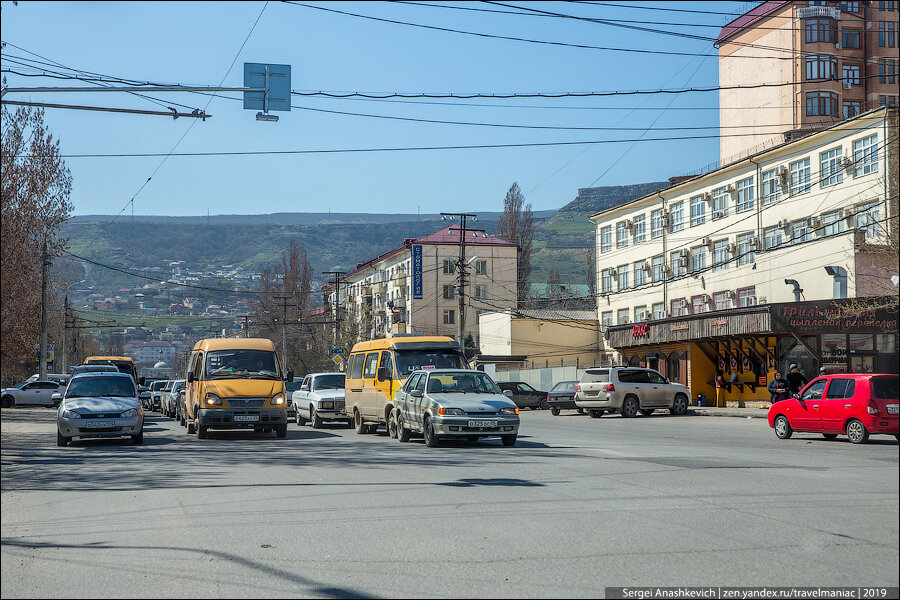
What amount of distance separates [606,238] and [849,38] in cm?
2601

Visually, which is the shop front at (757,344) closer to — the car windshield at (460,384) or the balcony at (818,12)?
the car windshield at (460,384)

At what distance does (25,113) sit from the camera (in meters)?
36.2

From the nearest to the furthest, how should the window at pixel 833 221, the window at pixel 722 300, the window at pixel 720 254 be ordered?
the window at pixel 833 221 < the window at pixel 722 300 < the window at pixel 720 254

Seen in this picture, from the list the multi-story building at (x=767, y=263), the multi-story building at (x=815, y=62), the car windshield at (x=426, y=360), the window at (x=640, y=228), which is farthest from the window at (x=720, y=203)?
the car windshield at (x=426, y=360)

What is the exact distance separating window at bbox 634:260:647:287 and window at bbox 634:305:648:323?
1644mm

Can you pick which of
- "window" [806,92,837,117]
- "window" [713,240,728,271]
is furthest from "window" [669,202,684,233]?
"window" [806,92,837,117]

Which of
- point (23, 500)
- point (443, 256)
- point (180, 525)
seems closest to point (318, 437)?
point (23, 500)

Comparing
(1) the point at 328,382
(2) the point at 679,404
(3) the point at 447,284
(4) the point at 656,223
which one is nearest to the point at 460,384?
(1) the point at 328,382

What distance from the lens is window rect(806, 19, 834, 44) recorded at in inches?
2798

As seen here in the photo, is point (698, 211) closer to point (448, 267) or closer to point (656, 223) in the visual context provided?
point (656, 223)

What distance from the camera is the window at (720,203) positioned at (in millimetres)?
54844

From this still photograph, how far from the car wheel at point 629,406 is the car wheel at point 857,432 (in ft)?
53.2

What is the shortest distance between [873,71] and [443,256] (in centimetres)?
4420

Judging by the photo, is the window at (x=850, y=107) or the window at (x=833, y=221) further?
the window at (x=850, y=107)
